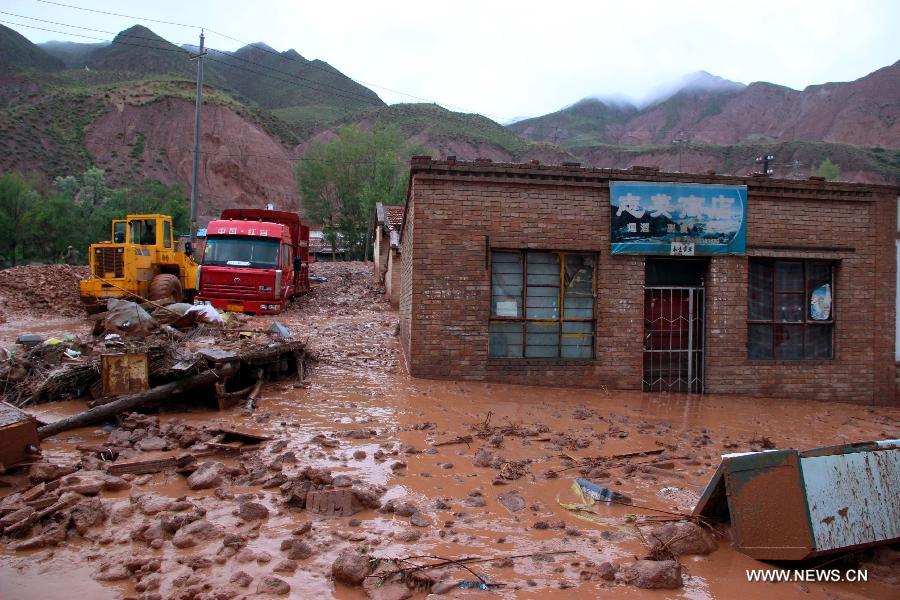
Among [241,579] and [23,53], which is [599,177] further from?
[23,53]

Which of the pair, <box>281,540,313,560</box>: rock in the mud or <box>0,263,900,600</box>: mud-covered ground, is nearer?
<box>0,263,900,600</box>: mud-covered ground

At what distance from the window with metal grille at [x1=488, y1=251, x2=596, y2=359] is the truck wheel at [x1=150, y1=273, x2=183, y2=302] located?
33.9 feet

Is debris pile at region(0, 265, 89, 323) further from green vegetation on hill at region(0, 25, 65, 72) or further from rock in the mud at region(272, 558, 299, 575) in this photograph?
green vegetation on hill at region(0, 25, 65, 72)

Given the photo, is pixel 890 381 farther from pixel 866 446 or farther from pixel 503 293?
pixel 866 446

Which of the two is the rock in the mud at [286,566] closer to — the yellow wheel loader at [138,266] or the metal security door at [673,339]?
the metal security door at [673,339]

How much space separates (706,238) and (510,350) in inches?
161

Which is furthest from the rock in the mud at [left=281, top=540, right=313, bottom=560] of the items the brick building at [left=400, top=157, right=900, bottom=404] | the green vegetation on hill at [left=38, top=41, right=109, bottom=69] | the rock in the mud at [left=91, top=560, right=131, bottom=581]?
the green vegetation on hill at [left=38, top=41, right=109, bottom=69]

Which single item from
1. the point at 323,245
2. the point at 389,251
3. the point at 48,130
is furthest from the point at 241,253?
the point at 48,130

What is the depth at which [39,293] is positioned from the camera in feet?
62.8

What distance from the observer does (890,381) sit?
38.1ft

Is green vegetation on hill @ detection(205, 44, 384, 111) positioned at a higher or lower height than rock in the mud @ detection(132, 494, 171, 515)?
higher

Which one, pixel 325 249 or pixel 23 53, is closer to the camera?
pixel 325 249

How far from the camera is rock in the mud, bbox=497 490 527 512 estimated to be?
16.7 ft

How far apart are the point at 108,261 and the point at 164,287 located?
1.89 metres
